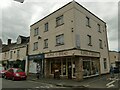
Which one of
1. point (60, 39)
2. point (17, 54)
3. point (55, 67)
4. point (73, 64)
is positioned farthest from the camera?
point (17, 54)

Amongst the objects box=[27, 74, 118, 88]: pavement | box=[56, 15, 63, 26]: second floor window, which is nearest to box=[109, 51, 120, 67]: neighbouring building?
box=[56, 15, 63, 26]: second floor window

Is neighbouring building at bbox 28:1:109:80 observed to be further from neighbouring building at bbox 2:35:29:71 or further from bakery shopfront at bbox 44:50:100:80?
neighbouring building at bbox 2:35:29:71

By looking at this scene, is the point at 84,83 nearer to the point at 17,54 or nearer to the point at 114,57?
the point at 17,54

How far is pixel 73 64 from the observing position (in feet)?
61.2

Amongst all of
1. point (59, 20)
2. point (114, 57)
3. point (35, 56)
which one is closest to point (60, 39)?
point (59, 20)

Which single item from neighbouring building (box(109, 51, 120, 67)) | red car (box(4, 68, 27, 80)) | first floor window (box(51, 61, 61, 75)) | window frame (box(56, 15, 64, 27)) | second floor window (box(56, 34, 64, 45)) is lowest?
red car (box(4, 68, 27, 80))

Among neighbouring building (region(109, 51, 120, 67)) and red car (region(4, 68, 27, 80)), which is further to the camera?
neighbouring building (region(109, 51, 120, 67))

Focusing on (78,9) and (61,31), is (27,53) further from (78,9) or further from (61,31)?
(78,9)

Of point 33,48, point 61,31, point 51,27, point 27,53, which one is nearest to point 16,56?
point 27,53

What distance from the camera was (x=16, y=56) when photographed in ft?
103

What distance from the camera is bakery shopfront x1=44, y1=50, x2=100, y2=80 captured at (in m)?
17.7

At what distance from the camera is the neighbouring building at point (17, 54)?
28.8 metres

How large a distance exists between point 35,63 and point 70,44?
957 centimetres

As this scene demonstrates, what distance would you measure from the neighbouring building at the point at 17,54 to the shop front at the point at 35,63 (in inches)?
82.0
